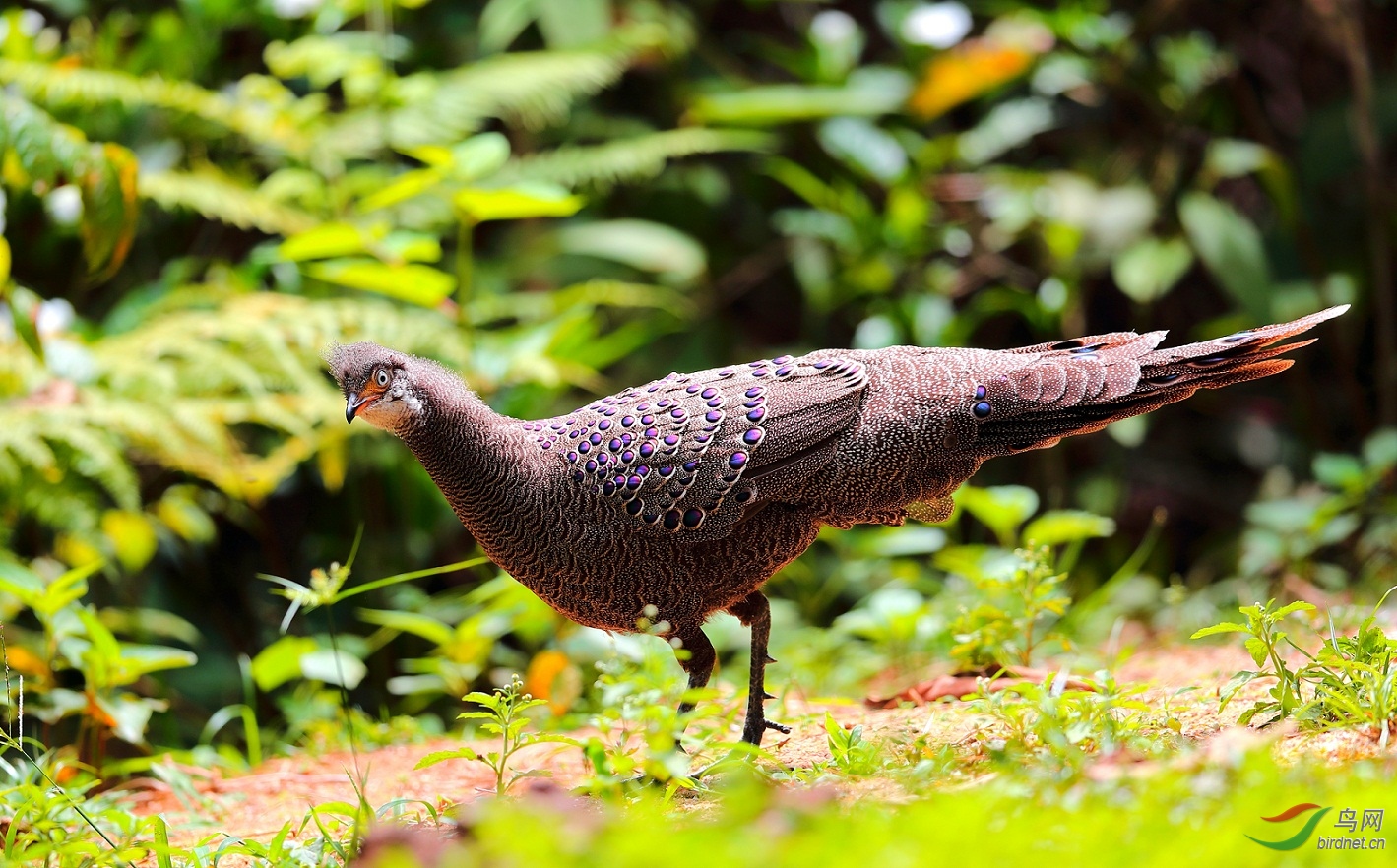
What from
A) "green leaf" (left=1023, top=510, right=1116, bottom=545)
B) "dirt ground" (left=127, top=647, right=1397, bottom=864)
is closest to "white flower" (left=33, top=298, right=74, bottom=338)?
"dirt ground" (left=127, top=647, right=1397, bottom=864)

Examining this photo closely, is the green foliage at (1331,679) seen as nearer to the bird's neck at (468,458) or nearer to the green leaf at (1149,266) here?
the bird's neck at (468,458)

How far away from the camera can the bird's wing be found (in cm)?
292

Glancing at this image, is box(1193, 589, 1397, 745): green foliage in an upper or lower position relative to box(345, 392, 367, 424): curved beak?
lower

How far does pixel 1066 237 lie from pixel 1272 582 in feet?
6.67

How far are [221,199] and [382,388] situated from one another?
2764 mm

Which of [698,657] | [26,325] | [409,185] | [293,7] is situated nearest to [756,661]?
[698,657]

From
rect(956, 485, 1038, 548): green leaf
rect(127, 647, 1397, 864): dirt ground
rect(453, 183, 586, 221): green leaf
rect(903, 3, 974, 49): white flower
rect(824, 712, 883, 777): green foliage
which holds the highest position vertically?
rect(903, 3, 974, 49): white flower

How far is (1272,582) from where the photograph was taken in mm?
5125

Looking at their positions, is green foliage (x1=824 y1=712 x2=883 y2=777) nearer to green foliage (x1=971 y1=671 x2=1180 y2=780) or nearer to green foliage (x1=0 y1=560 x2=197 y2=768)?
green foliage (x1=971 y1=671 x2=1180 y2=780)

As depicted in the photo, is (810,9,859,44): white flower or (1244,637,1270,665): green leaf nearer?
(1244,637,1270,665): green leaf

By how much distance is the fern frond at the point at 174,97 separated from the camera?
16.1ft

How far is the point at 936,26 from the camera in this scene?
6461 millimetres

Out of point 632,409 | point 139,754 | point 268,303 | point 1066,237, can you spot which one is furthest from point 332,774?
point 1066,237

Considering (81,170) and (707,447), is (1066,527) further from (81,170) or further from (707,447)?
(81,170)
